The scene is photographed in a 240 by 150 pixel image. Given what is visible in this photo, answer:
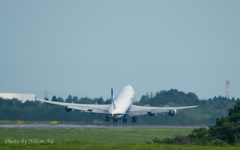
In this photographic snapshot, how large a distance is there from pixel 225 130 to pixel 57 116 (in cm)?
4563

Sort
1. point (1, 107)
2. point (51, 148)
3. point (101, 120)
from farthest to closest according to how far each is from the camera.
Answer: point (101, 120)
point (1, 107)
point (51, 148)

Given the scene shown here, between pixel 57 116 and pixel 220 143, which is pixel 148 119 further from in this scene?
pixel 220 143

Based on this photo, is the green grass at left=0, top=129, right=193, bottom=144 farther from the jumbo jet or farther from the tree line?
the tree line

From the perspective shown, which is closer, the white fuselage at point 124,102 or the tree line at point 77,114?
the white fuselage at point 124,102

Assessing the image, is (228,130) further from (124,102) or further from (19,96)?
(19,96)

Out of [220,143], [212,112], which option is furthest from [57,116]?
[220,143]

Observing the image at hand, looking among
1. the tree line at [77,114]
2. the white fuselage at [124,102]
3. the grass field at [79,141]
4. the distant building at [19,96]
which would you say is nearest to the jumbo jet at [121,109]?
the white fuselage at [124,102]

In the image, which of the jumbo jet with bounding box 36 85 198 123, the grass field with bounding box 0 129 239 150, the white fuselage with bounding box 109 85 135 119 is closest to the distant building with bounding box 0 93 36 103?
the jumbo jet with bounding box 36 85 198 123

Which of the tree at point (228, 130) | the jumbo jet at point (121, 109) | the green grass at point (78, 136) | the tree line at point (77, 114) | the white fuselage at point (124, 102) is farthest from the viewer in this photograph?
the tree line at point (77, 114)

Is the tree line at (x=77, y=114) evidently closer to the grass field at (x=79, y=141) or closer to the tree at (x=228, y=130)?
the grass field at (x=79, y=141)

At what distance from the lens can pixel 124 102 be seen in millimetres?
68250

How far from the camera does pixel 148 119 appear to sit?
77062mm

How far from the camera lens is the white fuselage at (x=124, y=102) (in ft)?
203

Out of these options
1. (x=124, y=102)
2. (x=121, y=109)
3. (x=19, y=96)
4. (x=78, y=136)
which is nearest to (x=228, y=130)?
(x=78, y=136)
